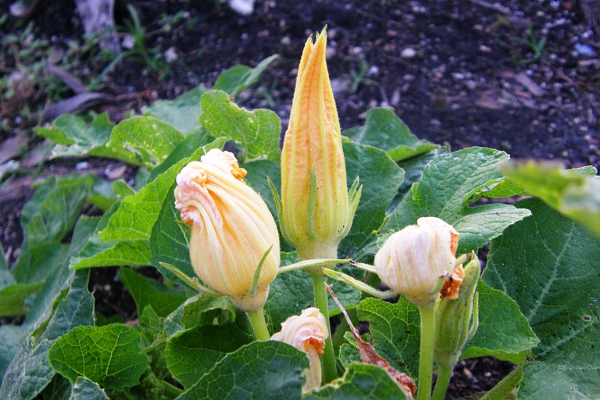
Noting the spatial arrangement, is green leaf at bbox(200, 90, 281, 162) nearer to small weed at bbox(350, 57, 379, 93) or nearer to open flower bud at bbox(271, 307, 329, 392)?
open flower bud at bbox(271, 307, 329, 392)

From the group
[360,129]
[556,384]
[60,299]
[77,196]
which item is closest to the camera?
[556,384]

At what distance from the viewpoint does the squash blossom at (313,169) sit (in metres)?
1.14

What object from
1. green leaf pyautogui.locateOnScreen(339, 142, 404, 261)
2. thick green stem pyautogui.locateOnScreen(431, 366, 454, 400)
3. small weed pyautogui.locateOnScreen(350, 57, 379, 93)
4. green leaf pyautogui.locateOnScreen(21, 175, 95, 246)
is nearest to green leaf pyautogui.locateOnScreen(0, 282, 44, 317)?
green leaf pyautogui.locateOnScreen(21, 175, 95, 246)

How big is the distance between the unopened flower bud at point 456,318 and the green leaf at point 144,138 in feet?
3.86

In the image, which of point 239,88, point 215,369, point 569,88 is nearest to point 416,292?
point 215,369

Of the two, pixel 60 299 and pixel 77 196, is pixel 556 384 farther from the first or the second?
pixel 77 196

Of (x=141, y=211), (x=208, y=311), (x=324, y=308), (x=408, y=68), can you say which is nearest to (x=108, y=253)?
(x=141, y=211)

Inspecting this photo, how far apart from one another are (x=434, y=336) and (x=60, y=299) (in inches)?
43.6

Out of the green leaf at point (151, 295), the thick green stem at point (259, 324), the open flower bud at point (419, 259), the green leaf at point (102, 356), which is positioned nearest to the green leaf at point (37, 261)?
the green leaf at point (151, 295)

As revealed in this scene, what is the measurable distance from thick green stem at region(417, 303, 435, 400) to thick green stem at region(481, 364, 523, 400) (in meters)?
0.32

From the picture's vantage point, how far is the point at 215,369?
1104 mm

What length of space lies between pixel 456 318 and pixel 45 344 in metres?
1.01

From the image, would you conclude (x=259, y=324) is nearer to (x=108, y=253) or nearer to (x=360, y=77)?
(x=108, y=253)

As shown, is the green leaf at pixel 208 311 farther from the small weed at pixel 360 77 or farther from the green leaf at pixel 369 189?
the small weed at pixel 360 77
